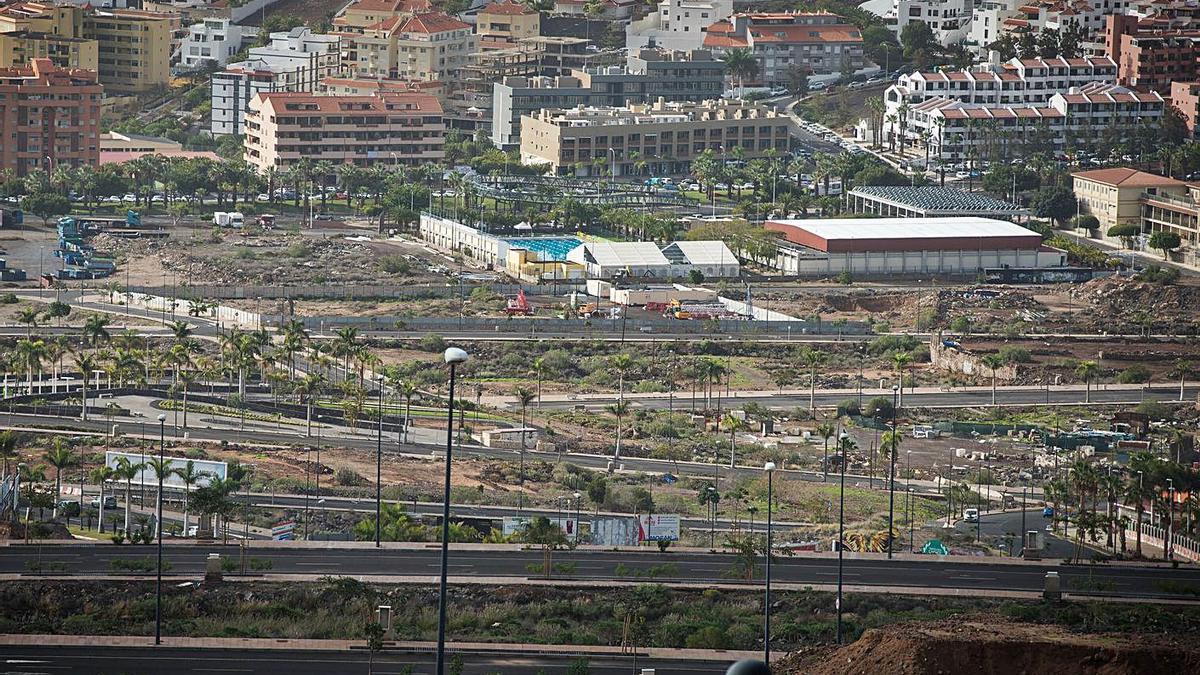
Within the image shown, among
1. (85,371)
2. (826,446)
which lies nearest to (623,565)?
(826,446)

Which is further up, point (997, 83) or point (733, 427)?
point (997, 83)

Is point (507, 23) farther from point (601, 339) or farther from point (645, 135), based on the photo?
point (601, 339)

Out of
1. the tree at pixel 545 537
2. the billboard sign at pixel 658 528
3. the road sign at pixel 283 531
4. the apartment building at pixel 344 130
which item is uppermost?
the apartment building at pixel 344 130

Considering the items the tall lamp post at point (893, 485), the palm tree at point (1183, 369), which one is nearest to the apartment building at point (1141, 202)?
the palm tree at point (1183, 369)

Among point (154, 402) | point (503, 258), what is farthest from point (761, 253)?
point (154, 402)

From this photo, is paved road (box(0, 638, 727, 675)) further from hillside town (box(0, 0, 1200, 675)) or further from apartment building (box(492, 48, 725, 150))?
apartment building (box(492, 48, 725, 150))

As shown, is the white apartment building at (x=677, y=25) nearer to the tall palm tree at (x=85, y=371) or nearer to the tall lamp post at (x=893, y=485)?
the tall lamp post at (x=893, y=485)

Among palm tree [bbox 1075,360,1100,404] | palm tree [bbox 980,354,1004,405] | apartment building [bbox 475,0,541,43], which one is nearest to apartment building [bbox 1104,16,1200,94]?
apartment building [bbox 475,0,541,43]
